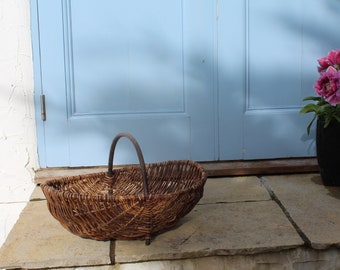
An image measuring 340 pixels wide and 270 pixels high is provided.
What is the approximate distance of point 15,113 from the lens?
2168mm

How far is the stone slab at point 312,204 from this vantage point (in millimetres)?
1656

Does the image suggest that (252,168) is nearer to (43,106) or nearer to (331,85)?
(331,85)

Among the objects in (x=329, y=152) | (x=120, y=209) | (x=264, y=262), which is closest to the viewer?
(x=120, y=209)

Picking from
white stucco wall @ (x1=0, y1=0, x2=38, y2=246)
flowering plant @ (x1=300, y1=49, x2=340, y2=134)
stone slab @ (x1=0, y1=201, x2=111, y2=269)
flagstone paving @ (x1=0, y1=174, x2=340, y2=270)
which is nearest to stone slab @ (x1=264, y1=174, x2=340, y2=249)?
flagstone paving @ (x1=0, y1=174, x2=340, y2=270)

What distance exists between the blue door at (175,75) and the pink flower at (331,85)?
1.28ft

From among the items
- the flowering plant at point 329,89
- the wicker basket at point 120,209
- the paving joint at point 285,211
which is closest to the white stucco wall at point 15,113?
the wicker basket at point 120,209

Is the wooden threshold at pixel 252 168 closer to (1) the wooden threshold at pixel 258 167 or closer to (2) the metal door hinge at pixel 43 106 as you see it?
(1) the wooden threshold at pixel 258 167

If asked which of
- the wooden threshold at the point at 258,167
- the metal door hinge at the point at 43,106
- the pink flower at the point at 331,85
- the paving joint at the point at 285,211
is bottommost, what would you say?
the paving joint at the point at 285,211

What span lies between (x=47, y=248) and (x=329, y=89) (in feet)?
3.73

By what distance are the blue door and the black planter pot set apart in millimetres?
249

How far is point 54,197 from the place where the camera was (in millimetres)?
1536

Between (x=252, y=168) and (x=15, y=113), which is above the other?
(x=15, y=113)

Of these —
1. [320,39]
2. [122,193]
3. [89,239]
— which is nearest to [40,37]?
[122,193]

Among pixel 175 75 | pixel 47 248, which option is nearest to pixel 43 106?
pixel 175 75
